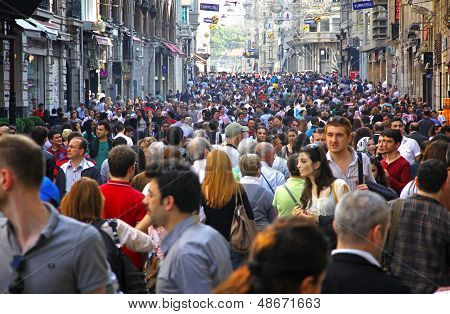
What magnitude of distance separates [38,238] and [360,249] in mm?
1445

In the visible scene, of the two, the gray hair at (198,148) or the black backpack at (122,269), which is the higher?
the gray hair at (198,148)

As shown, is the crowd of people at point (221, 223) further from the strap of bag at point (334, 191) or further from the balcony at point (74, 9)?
the balcony at point (74, 9)

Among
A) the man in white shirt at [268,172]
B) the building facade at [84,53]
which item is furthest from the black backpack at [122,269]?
the building facade at [84,53]

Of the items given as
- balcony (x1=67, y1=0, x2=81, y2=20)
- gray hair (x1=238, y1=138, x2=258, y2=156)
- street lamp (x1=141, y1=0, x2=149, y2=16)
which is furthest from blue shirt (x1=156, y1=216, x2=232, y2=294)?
street lamp (x1=141, y1=0, x2=149, y2=16)

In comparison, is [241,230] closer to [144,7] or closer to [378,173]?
[378,173]

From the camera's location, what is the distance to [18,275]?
15.6 feet

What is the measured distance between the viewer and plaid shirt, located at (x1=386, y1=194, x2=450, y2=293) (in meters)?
7.00

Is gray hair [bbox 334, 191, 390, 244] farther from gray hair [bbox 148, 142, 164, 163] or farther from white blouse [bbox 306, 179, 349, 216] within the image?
gray hair [bbox 148, 142, 164, 163]

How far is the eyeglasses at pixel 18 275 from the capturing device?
15.5ft

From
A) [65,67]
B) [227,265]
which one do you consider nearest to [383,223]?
[227,265]

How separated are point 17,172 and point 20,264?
402mm

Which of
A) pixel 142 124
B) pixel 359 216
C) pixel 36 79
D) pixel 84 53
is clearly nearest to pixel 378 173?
pixel 359 216

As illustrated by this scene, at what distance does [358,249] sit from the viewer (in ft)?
16.3

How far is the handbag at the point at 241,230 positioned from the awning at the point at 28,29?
23.6 metres
